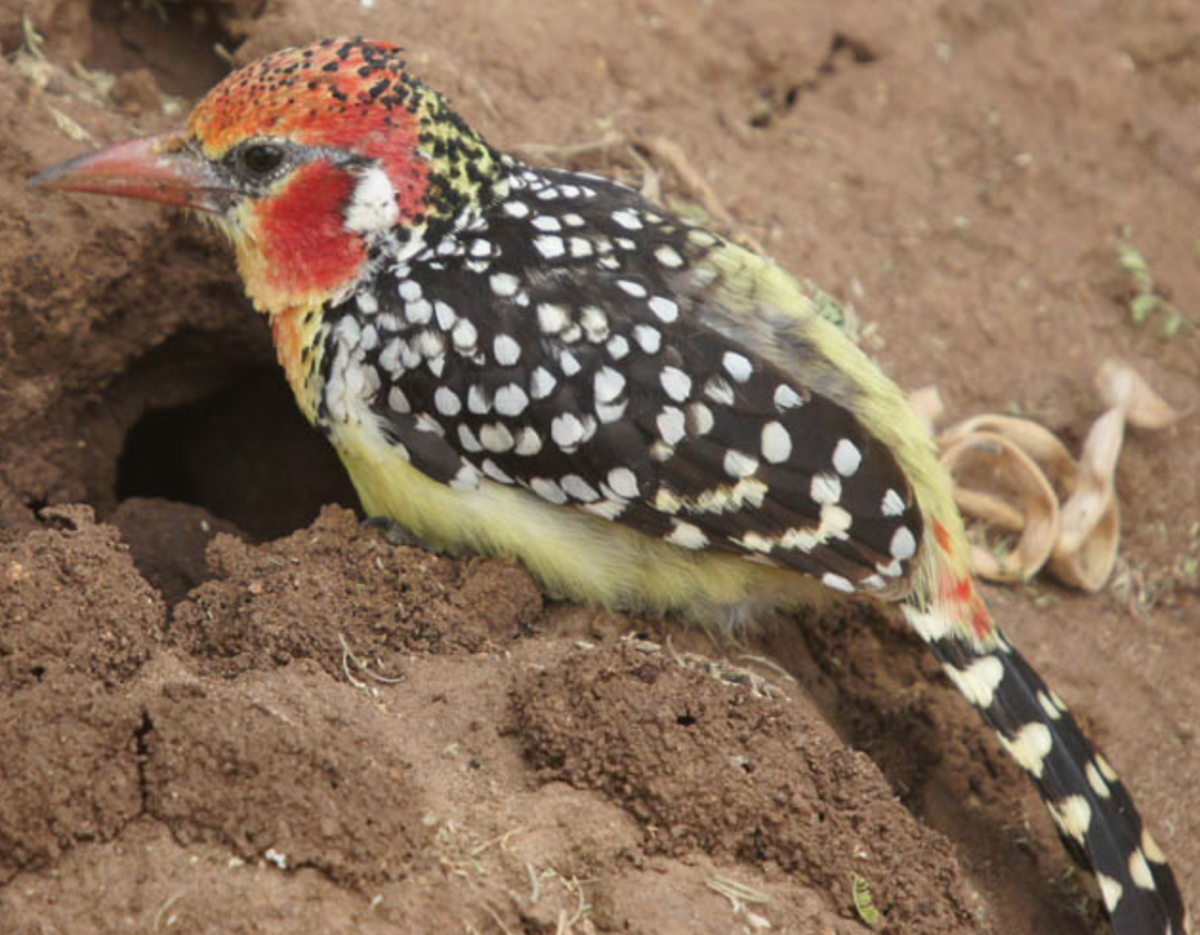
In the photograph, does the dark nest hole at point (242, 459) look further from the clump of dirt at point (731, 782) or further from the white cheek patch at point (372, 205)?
the clump of dirt at point (731, 782)

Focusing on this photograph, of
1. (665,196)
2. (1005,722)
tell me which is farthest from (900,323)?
(1005,722)

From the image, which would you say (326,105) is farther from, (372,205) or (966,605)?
(966,605)

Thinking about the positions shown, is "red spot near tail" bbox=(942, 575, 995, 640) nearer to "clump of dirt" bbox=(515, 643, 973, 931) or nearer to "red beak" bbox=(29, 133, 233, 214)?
"clump of dirt" bbox=(515, 643, 973, 931)

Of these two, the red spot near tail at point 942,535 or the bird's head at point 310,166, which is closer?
the bird's head at point 310,166

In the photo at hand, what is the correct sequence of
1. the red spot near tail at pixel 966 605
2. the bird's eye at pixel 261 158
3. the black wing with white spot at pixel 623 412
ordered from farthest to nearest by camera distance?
the red spot near tail at pixel 966 605, the bird's eye at pixel 261 158, the black wing with white spot at pixel 623 412

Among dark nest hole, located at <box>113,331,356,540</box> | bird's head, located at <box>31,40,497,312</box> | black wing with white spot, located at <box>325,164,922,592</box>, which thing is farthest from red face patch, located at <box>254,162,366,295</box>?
dark nest hole, located at <box>113,331,356,540</box>

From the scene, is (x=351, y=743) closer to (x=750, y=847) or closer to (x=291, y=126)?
(x=750, y=847)

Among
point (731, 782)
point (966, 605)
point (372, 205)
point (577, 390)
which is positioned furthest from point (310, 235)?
point (966, 605)

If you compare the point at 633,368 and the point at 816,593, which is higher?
the point at 633,368

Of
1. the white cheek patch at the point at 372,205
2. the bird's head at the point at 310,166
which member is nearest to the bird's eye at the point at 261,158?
the bird's head at the point at 310,166
